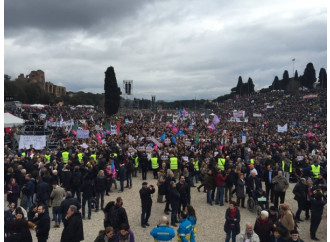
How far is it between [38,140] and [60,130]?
852cm

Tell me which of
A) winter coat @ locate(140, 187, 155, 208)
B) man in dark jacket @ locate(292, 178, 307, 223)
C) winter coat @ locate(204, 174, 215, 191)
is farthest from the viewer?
winter coat @ locate(204, 174, 215, 191)

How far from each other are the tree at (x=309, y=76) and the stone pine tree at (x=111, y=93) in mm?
56323

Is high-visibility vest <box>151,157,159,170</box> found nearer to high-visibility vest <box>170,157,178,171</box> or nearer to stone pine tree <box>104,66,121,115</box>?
high-visibility vest <box>170,157,178,171</box>

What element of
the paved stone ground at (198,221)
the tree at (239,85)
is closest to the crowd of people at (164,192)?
the paved stone ground at (198,221)

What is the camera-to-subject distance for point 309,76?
268ft

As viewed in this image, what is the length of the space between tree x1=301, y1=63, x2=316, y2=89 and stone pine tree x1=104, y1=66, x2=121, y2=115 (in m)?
56.3

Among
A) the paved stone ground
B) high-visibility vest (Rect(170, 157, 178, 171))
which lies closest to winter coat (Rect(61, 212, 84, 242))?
the paved stone ground

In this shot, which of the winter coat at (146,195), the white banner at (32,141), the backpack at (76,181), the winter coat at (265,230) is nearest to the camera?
the winter coat at (265,230)

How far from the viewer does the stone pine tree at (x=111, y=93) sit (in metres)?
53.1

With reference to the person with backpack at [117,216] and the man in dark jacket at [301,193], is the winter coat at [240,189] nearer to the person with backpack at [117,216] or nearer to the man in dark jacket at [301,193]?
the man in dark jacket at [301,193]

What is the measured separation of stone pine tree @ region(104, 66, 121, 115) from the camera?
174 ft

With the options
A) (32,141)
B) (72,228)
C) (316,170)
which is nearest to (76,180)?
(72,228)

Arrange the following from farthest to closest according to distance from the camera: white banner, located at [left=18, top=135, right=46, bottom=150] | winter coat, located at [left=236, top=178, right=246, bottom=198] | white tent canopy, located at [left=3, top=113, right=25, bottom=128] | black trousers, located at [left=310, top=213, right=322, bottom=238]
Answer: white tent canopy, located at [left=3, top=113, right=25, bottom=128] → white banner, located at [left=18, top=135, right=46, bottom=150] → winter coat, located at [left=236, top=178, right=246, bottom=198] → black trousers, located at [left=310, top=213, right=322, bottom=238]

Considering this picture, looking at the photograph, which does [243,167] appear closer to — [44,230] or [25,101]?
[44,230]
